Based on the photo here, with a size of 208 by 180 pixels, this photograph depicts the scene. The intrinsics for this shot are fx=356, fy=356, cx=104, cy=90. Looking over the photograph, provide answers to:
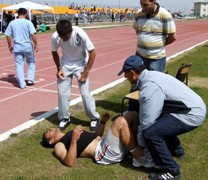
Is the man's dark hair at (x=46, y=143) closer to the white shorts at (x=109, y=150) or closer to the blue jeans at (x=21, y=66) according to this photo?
the white shorts at (x=109, y=150)

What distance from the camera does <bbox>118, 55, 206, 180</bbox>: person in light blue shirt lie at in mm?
3711

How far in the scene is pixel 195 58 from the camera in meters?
13.7

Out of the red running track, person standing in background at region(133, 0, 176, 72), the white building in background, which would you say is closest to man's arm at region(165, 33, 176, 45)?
person standing in background at region(133, 0, 176, 72)

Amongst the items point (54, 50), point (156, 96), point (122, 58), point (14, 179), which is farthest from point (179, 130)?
point (122, 58)

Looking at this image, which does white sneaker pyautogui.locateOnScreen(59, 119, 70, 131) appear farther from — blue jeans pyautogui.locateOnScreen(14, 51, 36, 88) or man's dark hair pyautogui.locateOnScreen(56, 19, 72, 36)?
blue jeans pyautogui.locateOnScreen(14, 51, 36, 88)

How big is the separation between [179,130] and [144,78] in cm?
71

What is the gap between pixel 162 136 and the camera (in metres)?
3.86

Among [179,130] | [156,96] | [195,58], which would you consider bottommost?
[195,58]

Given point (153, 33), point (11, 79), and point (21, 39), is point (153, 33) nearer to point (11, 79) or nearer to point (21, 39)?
point (21, 39)

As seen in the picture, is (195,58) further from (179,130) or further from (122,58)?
(179,130)

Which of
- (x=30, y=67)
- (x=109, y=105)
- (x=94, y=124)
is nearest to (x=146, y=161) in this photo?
(x=94, y=124)

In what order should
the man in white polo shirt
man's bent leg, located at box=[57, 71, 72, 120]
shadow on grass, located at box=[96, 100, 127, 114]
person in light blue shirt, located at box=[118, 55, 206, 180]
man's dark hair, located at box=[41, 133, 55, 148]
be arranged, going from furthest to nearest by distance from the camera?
shadow on grass, located at box=[96, 100, 127, 114] < man's bent leg, located at box=[57, 71, 72, 120] < the man in white polo shirt < man's dark hair, located at box=[41, 133, 55, 148] < person in light blue shirt, located at box=[118, 55, 206, 180]

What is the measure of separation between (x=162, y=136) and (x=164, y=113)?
0.83 ft

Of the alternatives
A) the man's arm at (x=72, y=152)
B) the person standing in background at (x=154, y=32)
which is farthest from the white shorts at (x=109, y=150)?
the person standing in background at (x=154, y=32)
